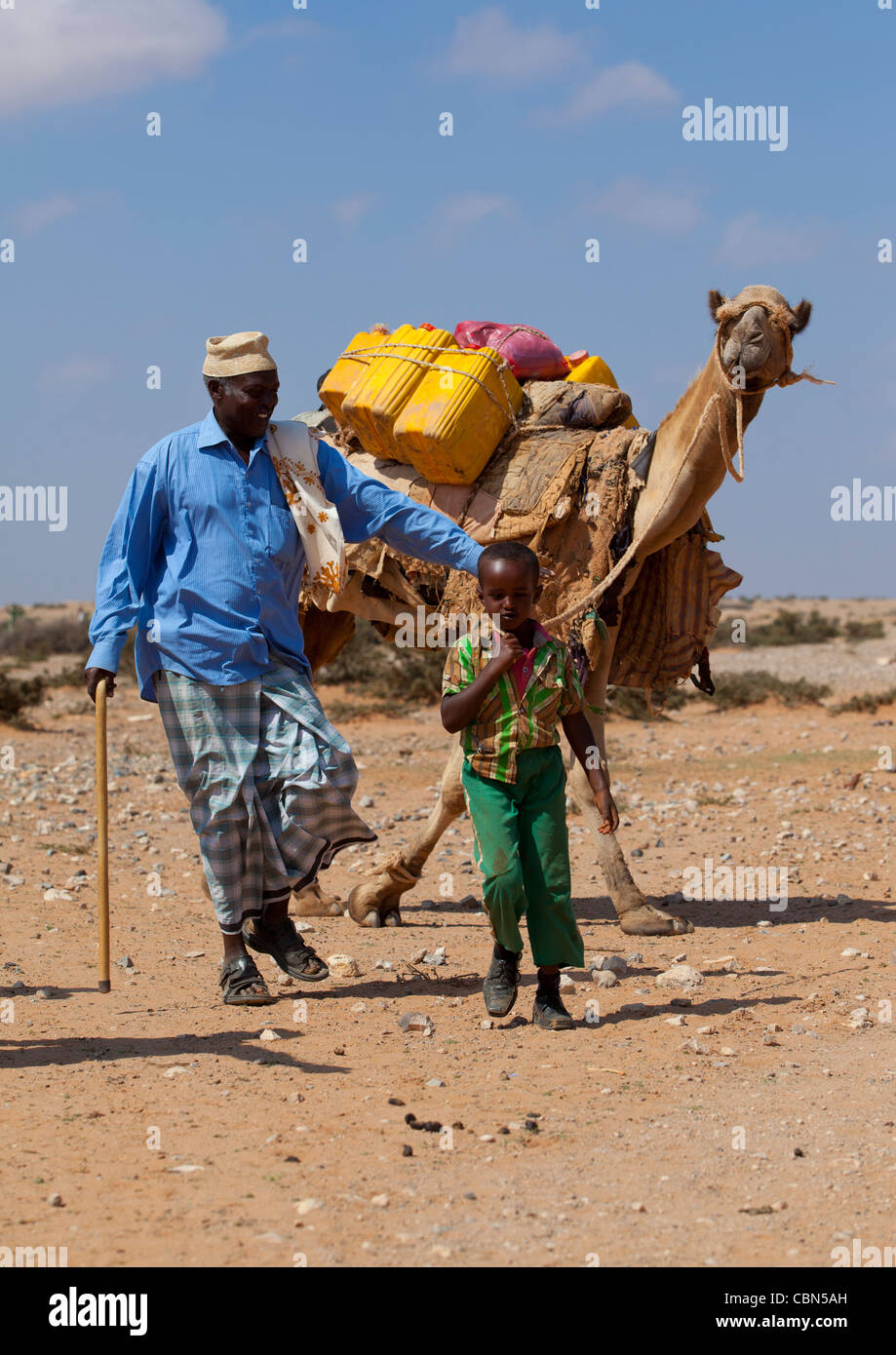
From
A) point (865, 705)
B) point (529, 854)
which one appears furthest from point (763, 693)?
point (529, 854)

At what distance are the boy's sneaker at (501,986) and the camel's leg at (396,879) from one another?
192cm

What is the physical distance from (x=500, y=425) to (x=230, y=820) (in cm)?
267

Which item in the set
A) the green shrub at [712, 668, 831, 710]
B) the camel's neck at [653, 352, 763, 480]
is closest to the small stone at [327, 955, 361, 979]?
the camel's neck at [653, 352, 763, 480]

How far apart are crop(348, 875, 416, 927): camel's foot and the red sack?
2.66m

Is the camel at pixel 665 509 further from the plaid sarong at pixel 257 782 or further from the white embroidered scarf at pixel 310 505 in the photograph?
the plaid sarong at pixel 257 782

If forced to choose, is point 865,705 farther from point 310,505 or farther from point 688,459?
point 310,505

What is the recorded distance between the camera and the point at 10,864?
8.59 m

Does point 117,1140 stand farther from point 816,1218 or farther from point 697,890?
point 697,890

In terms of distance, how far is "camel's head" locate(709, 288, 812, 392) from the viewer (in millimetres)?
6273

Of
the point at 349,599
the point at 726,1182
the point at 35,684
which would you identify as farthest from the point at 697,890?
the point at 35,684

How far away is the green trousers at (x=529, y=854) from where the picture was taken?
17.0 feet

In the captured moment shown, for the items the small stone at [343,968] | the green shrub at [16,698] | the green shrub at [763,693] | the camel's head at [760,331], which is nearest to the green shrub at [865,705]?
the green shrub at [763,693]

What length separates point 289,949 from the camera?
597 centimetres

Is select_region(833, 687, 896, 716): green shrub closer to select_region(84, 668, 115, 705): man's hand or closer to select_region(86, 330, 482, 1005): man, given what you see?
select_region(86, 330, 482, 1005): man
